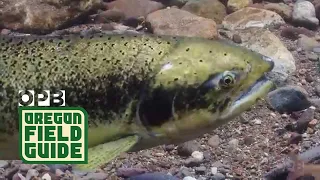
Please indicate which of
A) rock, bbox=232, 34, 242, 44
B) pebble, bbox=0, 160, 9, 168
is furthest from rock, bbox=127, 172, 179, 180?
rock, bbox=232, 34, 242, 44

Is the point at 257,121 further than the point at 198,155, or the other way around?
the point at 257,121

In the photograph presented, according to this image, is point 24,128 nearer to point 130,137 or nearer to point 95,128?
point 95,128

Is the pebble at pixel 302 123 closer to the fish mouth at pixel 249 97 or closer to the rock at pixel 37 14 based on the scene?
the fish mouth at pixel 249 97

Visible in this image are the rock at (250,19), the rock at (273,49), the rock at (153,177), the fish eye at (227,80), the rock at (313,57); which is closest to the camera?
the fish eye at (227,80)

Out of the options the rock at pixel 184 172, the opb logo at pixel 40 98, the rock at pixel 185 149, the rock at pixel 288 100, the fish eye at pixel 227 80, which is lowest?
the rock at pixel 184 172

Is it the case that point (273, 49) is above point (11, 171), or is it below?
above

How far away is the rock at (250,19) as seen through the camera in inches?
246

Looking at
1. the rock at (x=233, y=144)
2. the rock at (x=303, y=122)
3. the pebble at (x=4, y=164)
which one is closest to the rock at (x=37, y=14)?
the pebble at (x=4, y=164)

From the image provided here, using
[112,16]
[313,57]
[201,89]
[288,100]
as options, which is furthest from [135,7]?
[201,89]

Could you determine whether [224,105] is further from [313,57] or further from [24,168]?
[313,57]

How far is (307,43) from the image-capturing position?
5.89 metres

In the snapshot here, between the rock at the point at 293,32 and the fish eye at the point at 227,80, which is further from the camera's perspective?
the rock at the point at 293,32

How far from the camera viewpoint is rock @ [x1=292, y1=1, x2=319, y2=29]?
6.31 metres

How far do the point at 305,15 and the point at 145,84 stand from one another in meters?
4.29
